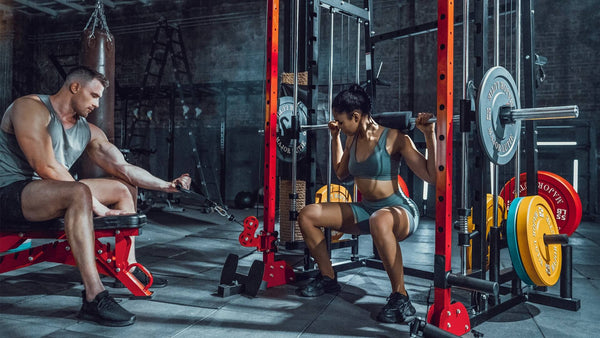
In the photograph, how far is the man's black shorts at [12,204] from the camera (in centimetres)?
204

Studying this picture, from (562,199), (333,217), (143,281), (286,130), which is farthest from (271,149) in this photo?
(562,199)

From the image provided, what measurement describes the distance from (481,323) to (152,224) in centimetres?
436

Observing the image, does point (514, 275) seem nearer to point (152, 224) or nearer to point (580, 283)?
point (580, 283)

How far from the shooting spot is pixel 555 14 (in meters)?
7.00

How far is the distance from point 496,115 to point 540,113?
0.17m

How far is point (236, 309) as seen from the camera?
225 cm

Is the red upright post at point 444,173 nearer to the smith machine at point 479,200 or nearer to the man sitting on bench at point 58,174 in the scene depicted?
the smith machine at point 479,200

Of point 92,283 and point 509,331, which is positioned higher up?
point 92,283

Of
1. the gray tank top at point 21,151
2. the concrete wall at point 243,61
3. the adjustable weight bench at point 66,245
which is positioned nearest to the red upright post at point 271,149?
the adjustable weight bench at point 66,245

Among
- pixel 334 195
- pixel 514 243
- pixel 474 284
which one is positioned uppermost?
pixel 334 195

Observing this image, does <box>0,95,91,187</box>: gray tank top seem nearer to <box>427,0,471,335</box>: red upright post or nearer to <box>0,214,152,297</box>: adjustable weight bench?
<box>0,214,152,297</box>: adjustable weight bench

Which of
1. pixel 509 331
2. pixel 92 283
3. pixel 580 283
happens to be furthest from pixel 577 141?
pixel 92 283

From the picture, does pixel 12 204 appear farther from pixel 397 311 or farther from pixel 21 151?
pixel 397 311

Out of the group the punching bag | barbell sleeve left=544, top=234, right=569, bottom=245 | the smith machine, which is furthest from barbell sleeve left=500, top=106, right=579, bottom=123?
the punching bag
